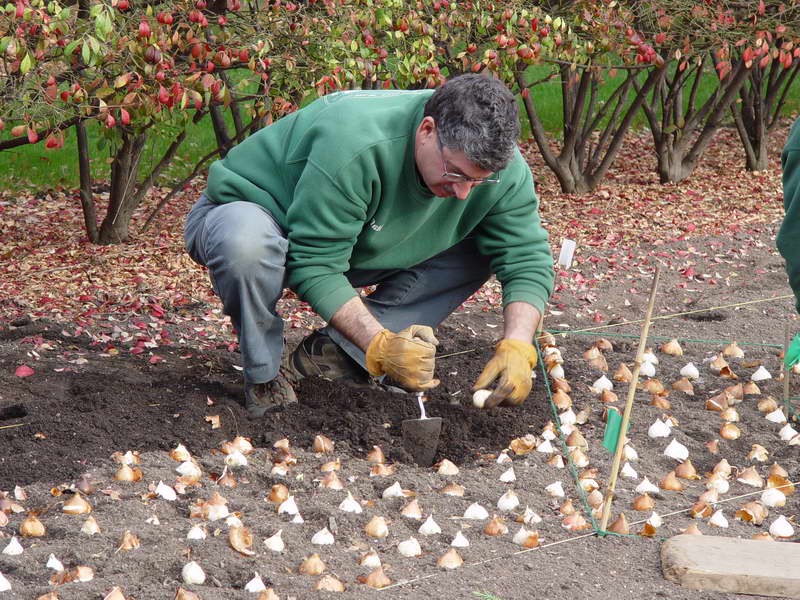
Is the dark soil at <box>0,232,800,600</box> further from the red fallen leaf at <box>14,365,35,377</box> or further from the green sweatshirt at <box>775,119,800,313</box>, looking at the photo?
the green sweatshirt at <box>775,119,800,313</box>

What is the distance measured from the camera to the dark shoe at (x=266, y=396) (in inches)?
114

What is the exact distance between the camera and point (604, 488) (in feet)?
8.60

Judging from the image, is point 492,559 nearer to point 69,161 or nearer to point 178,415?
point 178,415

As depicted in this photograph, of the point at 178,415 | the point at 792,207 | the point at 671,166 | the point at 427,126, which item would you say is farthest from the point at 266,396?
the point at 671,166

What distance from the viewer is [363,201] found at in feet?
8.90

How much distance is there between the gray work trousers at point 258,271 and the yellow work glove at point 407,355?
1.19 feet

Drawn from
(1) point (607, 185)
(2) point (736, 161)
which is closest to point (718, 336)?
Answer: (1) point (607, 185)

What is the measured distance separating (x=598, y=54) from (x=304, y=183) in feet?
12.2

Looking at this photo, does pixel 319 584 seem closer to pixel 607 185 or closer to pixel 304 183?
pixel 304 183

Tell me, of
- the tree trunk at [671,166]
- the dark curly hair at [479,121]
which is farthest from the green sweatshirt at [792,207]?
the tree trunk at [671,166]

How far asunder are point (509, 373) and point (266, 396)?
30.1 inches

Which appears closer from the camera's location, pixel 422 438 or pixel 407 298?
pixel 422 438

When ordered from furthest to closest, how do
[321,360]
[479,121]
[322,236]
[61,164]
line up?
[61,164] < [321,360] < [322,236] < [479,121]

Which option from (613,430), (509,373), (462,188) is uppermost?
(462,188)
